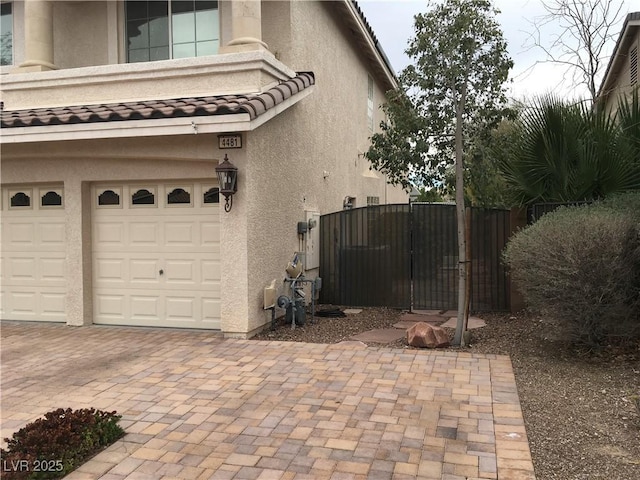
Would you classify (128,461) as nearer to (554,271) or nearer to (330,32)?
(554,271)

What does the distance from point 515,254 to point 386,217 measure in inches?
164

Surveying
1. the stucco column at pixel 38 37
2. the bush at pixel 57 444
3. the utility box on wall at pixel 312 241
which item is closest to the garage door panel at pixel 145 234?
the utility box on wall at pixel 312 241

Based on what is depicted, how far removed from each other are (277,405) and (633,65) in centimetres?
1403

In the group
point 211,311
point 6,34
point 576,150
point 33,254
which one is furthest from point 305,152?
point 6,34

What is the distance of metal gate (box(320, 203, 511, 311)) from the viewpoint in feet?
32.9

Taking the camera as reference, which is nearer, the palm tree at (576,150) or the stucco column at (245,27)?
the palm tree at (576,150)

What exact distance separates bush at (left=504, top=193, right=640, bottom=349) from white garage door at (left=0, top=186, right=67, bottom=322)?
754 cm

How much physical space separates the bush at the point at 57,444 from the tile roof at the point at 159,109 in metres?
4.29

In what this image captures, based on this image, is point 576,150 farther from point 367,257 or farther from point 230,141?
point 230,141

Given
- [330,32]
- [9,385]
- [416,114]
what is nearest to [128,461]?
[9,385]

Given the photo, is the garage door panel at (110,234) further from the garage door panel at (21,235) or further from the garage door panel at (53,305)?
the garage door panel at (21,235)

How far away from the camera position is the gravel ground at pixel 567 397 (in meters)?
4.02

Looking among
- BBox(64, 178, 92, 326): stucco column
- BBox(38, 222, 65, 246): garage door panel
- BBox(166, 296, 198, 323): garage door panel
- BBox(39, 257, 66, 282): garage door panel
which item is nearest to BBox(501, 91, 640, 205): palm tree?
BBox(166, 296, 198, 323): garage door panel

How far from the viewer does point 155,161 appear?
857 cm
